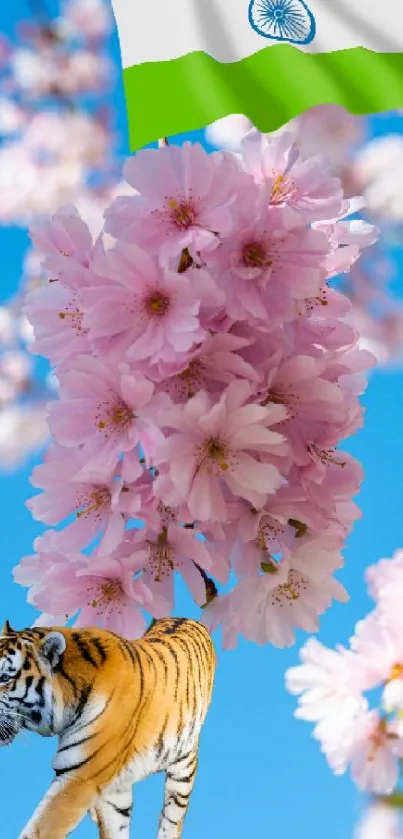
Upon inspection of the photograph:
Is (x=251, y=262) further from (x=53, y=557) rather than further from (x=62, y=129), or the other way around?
(x=62, y=129)

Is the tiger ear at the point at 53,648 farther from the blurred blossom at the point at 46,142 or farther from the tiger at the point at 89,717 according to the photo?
the blurred blossom at the point at 46,142

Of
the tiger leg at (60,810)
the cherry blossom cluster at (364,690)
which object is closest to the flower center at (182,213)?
the cherry blossom cluster at (364,690)

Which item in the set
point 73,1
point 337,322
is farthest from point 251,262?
point 73,1

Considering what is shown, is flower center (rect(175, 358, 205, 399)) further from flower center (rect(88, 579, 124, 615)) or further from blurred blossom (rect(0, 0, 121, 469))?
blurred blossom (rect(0, 0, 121, 469))

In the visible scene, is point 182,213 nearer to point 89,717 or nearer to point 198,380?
point 198,380

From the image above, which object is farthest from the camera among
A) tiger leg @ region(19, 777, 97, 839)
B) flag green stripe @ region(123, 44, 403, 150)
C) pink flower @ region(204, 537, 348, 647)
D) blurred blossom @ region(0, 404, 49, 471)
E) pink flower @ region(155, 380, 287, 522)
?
blurred blossom @ region(0, 404, 49, 471)

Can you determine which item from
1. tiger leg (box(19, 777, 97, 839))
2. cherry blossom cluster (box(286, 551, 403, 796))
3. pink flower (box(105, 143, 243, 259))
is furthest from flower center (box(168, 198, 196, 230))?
tiger leg (box(19, 777, 97, 839))
